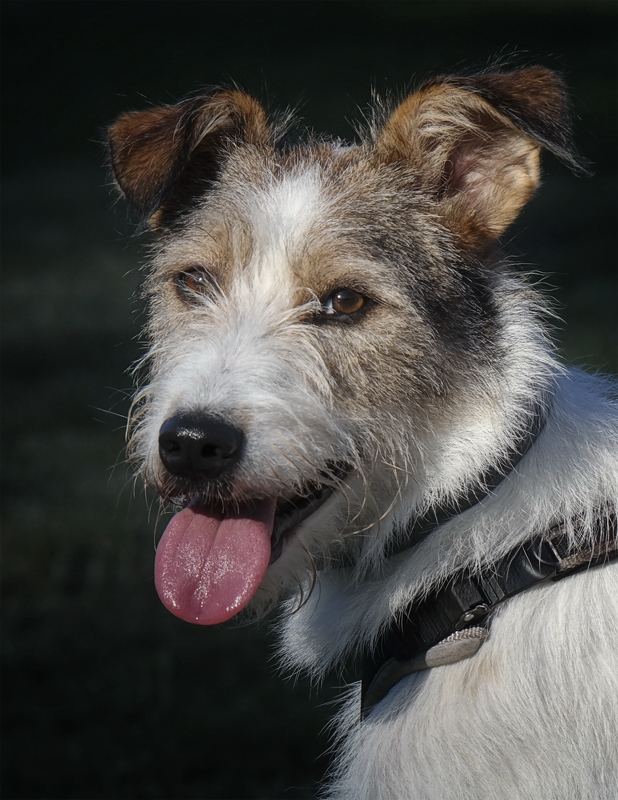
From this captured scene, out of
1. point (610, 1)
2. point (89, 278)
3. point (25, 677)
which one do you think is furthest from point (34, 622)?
point (610, 1)

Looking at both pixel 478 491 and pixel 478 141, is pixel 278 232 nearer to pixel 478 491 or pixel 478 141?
pixel 478 141

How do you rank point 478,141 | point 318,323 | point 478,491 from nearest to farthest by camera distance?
1. point 478,491
2. point 318,323
3. point 478,141

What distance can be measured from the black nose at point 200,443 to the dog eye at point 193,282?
2.21 feet

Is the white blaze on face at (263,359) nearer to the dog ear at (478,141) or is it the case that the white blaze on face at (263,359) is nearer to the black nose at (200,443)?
the black nose at (200,443)

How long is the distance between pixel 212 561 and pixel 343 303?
35.3 inches

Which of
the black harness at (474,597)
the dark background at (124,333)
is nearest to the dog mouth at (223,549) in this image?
→ the black harness at (474,597)

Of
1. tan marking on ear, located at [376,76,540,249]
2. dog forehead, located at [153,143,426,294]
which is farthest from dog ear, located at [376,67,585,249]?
dog forehead, located at [153,143,426,294]

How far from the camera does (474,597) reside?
8.50 ft

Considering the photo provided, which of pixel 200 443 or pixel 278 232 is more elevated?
pixel 278 232

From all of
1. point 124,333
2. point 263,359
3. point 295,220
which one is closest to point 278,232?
point 295,220

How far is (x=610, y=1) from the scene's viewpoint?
2016 cm

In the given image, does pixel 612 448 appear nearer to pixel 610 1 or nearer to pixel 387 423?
pixel 387 423

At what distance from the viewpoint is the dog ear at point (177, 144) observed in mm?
3062

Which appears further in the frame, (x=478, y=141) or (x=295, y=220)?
(x=478, y=141)
